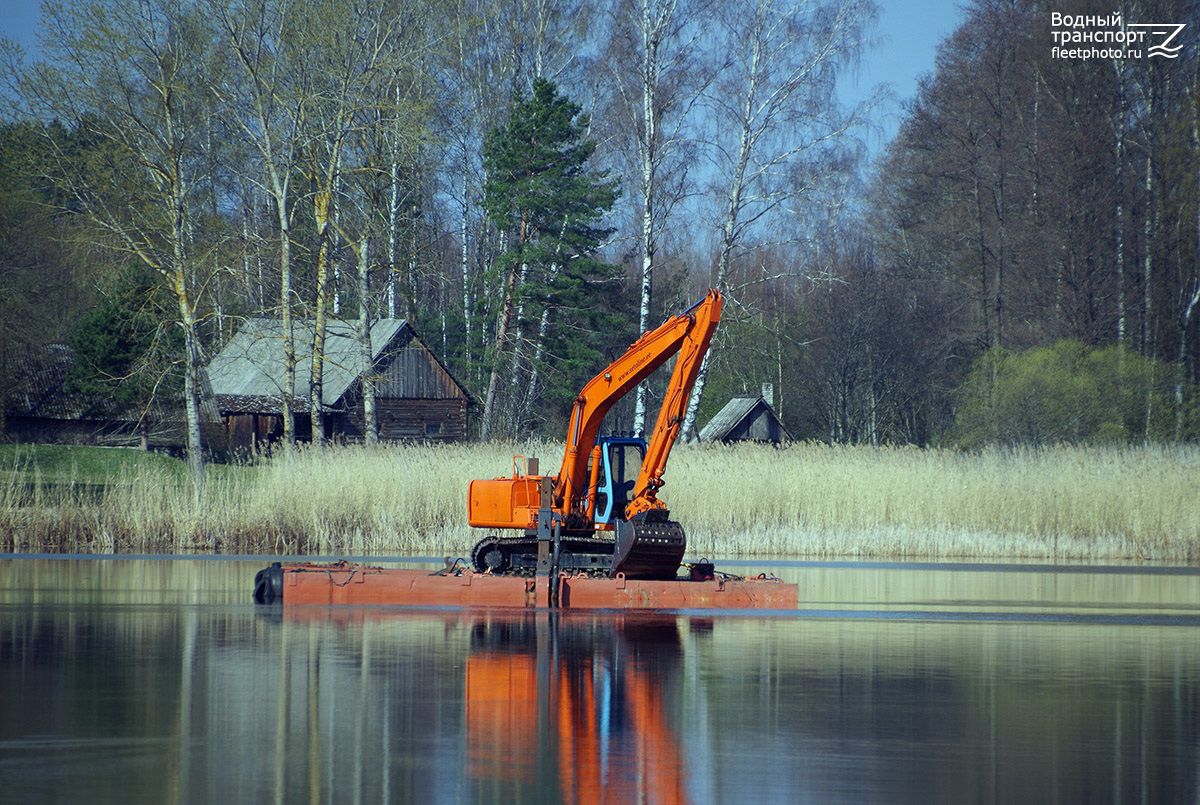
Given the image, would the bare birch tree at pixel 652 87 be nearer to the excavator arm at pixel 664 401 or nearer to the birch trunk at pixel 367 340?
the birch trunk at pixel 367 340

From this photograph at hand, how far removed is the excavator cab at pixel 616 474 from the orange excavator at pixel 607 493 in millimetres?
14

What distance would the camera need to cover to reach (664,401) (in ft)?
59.1

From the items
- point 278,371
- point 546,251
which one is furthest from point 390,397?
point 546,251

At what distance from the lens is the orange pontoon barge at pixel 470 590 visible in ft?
58.5

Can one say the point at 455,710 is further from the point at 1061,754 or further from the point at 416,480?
the point at 416,480

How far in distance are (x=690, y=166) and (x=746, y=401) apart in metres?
19.5

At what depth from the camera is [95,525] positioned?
87.4ft

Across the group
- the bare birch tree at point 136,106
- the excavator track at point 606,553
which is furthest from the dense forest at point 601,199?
the excavator track at point 606,553

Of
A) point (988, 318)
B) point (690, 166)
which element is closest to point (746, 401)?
point (988, 318)

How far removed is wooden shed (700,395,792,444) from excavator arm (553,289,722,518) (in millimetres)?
37521

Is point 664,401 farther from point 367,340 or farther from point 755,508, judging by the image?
point 367,340

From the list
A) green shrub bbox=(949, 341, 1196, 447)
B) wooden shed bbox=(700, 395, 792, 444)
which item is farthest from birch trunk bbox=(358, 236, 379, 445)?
green shrub bbox=(949, 341, 1196, 447)

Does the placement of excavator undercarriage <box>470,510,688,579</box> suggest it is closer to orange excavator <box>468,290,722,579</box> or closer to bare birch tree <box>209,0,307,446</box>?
orange excavator <box>468,290,722,579</box>

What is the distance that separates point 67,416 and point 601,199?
27647mm
